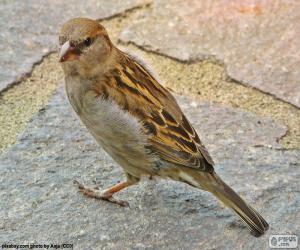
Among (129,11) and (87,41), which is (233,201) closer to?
(87,41)

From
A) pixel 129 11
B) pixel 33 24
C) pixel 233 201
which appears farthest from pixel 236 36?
pixel 233 201

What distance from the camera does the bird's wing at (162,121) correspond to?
310cm

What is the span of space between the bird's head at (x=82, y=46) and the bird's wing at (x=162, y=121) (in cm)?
10

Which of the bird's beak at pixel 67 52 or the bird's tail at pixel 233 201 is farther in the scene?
the bird's beak at pixel 67 52

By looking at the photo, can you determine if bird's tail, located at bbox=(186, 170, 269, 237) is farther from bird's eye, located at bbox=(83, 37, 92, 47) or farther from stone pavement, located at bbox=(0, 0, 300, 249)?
bird's eye, located at bbox=(83, 37, 92, 47)

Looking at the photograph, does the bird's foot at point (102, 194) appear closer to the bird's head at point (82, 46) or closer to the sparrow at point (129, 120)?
the sparrow at point (129, 120)

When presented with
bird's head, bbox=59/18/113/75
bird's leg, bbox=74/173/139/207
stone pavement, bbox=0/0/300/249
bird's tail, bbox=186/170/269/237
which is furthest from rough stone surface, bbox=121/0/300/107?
bird's leg, bbox=74/173/139/207

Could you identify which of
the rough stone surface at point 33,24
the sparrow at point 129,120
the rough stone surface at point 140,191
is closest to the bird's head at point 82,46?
the sparrow at point 129,120

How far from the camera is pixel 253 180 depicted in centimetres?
317

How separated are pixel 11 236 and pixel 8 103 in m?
0.68

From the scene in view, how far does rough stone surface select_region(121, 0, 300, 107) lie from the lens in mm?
3576

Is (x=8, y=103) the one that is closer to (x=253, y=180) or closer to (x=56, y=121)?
(x=56, y=121)

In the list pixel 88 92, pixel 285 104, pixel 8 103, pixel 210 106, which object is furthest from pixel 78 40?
pixel 285 104

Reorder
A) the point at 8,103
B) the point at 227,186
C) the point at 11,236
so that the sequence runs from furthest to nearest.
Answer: the point at 8,103, the point at 227,186, the point at 11,236
